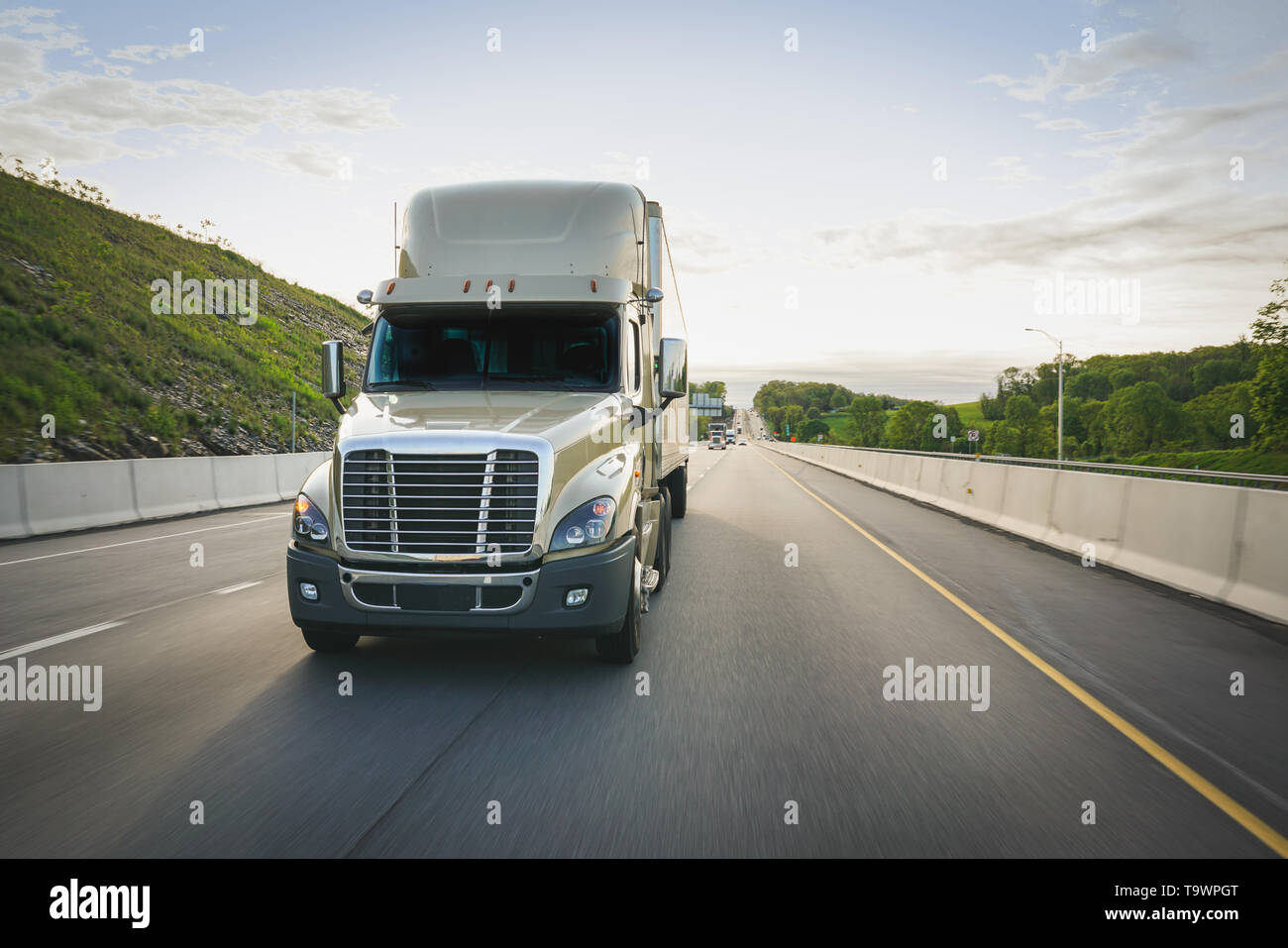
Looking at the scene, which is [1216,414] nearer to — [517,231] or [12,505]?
[517,231]

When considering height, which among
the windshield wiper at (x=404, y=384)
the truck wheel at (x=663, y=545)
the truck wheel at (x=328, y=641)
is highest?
the windshield wiper at (x=404, y=384)

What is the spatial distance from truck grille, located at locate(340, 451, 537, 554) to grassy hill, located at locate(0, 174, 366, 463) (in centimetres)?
1881

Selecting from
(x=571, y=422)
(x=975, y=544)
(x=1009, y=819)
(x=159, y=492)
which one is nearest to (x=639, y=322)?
(x=571, y=422)

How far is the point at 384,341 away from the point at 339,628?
259 cm

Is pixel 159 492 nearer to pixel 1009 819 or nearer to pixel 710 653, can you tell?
pixel 710 653

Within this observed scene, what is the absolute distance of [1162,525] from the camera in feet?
36.0

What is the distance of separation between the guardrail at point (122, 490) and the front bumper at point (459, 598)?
1130cm

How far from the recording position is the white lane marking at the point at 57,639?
22.7ft

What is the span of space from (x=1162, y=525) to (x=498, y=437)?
8.68 meters

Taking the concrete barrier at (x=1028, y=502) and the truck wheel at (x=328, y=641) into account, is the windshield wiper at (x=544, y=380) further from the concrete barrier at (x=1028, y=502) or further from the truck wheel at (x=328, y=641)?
the concrete barrier at (x=1028, y=502)

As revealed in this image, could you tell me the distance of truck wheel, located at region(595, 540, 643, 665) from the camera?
6.62 m

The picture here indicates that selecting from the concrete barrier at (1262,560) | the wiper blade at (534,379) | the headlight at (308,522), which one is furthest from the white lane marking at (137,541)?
the concrete barrier at (1262,560)

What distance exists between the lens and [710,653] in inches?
283

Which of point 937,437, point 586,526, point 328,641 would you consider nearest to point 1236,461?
point 586,526
